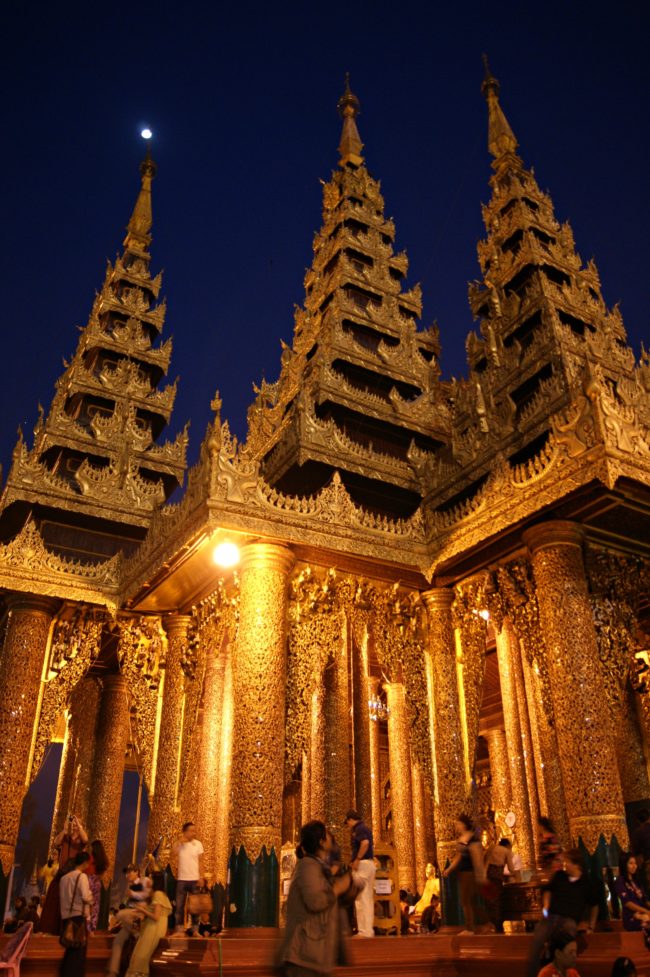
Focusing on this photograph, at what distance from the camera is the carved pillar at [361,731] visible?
15070 millimetres

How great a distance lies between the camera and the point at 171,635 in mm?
12602

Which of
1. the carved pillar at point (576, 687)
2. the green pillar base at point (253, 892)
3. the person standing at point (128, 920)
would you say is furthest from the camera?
the carved pillar at point (576, 687)

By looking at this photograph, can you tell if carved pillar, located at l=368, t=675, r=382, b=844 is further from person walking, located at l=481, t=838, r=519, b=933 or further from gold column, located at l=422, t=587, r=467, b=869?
person walking, located at l=481, t=838, r=519, b=933

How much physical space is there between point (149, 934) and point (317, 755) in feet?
24.2

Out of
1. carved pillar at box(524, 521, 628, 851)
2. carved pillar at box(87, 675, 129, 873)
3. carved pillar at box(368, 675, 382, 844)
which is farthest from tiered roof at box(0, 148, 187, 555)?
carved pillar at box(524, 521, 628, 851)

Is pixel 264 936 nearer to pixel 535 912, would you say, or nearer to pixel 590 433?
pixel 535 912

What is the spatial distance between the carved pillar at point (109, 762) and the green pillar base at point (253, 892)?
8.69 meters

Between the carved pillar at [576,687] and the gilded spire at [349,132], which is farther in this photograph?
the gilded spire at [349,132]

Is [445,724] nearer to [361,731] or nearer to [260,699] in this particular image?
[260,699]

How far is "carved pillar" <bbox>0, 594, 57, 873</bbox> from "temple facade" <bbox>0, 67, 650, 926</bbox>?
1.5 inches

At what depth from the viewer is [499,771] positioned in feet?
55.8

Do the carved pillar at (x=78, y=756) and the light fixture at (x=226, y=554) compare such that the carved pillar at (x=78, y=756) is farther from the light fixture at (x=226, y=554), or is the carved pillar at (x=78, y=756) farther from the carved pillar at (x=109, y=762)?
the light fixture at (x=226, y=554)

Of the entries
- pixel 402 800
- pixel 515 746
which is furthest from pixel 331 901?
pixel 402 800

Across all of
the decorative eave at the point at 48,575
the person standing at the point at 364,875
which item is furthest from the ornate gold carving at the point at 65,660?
the person standing at the point at 364,875
